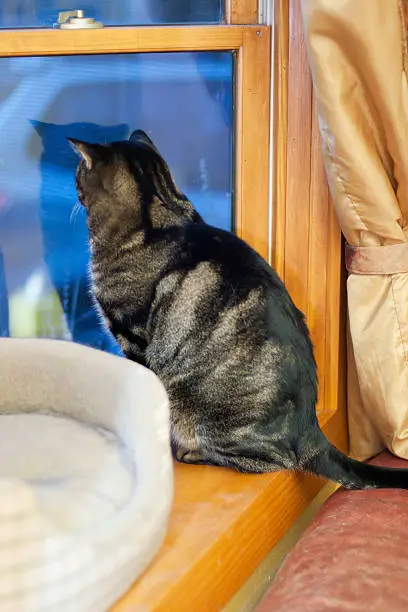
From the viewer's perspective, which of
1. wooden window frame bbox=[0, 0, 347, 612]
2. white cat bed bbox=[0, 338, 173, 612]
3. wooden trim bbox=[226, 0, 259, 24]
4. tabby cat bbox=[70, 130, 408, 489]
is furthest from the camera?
wooden trim bbox=[226, 0, 259, 24]

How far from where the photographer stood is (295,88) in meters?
1.35

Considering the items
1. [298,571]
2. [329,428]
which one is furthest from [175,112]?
[298,571]

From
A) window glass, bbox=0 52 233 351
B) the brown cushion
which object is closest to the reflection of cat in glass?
window glass, bbox=0 52 233 351

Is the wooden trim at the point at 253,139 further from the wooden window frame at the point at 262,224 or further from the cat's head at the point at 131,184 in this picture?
the cat's head at the point at 131,184

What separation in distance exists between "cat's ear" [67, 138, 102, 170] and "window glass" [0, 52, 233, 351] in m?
0.14

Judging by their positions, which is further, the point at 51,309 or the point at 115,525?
the point at 51,309

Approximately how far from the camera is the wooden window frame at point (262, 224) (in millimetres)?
1152

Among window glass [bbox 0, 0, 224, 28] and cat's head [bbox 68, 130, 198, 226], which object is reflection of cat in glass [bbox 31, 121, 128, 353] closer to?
cat's head [bbox 68, 130, 198, 226]

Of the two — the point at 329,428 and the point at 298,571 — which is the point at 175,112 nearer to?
the point at 329,428

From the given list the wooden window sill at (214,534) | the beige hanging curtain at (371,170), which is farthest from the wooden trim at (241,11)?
the wooden window sill at (214,534)

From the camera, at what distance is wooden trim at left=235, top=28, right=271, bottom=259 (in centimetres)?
136

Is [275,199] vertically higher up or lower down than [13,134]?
lower down

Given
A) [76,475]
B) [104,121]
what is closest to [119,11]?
[104,121]

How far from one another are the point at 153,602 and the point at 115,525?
0.17 meters
